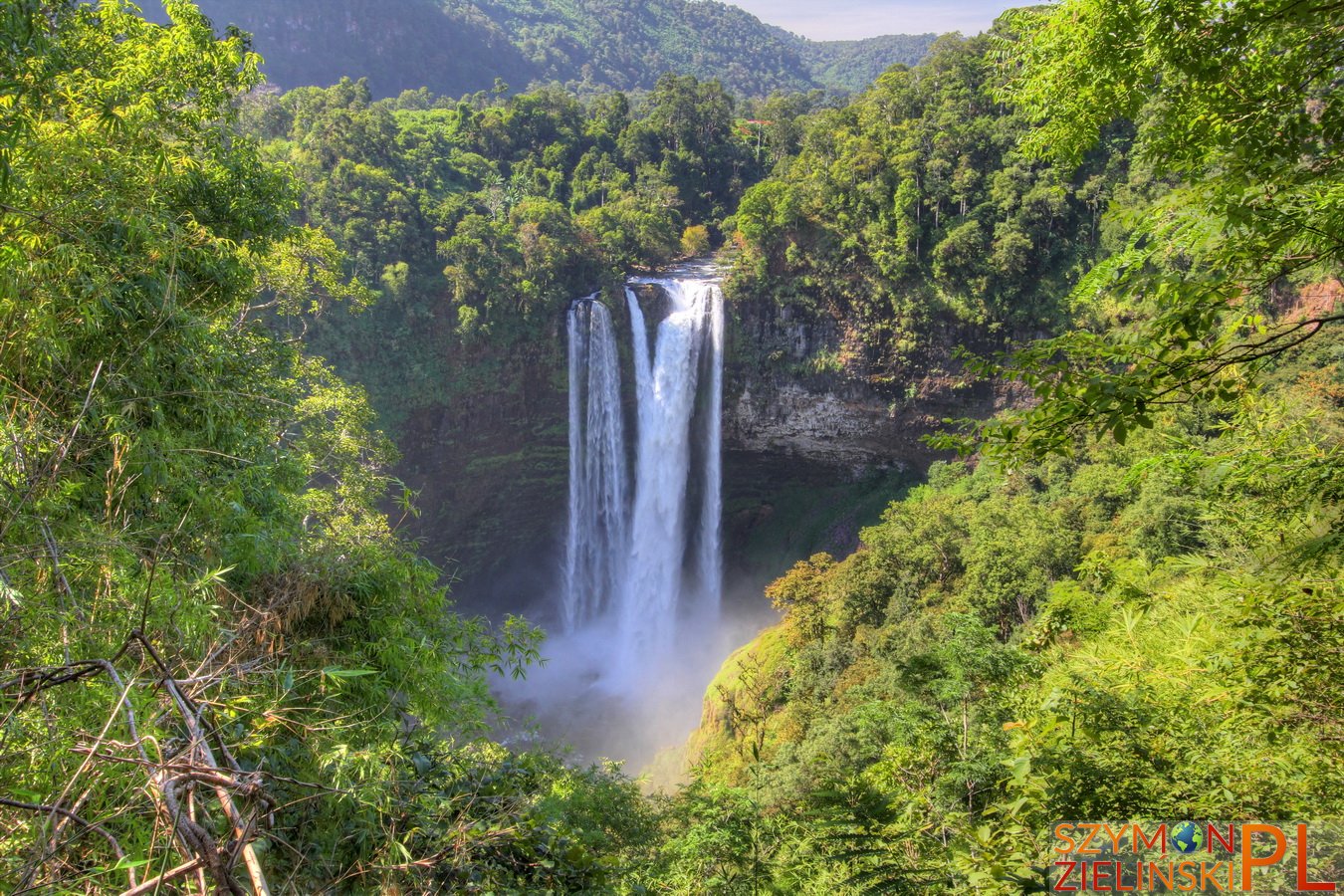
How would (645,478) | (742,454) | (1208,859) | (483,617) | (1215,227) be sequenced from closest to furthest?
(1215,227)
(1208,859)
(483,617)
(645,478)
(742,454)

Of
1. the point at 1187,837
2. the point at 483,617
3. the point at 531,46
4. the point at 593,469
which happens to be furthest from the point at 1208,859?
the point at 531,46

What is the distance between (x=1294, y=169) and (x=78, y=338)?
596 cm

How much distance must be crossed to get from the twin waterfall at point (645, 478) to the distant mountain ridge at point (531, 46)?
41652mm

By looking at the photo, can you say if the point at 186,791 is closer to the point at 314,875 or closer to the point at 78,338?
the point at 314,875

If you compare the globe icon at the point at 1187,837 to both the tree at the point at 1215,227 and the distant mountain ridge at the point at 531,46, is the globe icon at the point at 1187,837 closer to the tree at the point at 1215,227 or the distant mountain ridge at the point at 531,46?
the tree at the point at 1215,227

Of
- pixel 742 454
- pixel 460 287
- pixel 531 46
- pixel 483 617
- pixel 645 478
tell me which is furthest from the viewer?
pixel 531 46

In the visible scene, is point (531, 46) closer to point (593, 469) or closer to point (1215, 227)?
point (593, 469)

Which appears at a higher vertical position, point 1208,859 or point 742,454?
point 1208,859

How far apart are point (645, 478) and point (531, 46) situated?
68.5 m

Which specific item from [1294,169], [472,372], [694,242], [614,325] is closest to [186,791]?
[1294,169]

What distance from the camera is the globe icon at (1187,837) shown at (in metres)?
2.96

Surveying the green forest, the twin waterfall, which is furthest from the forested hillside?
the green forest

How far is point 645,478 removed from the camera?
2544 cm

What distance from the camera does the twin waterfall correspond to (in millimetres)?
24516
